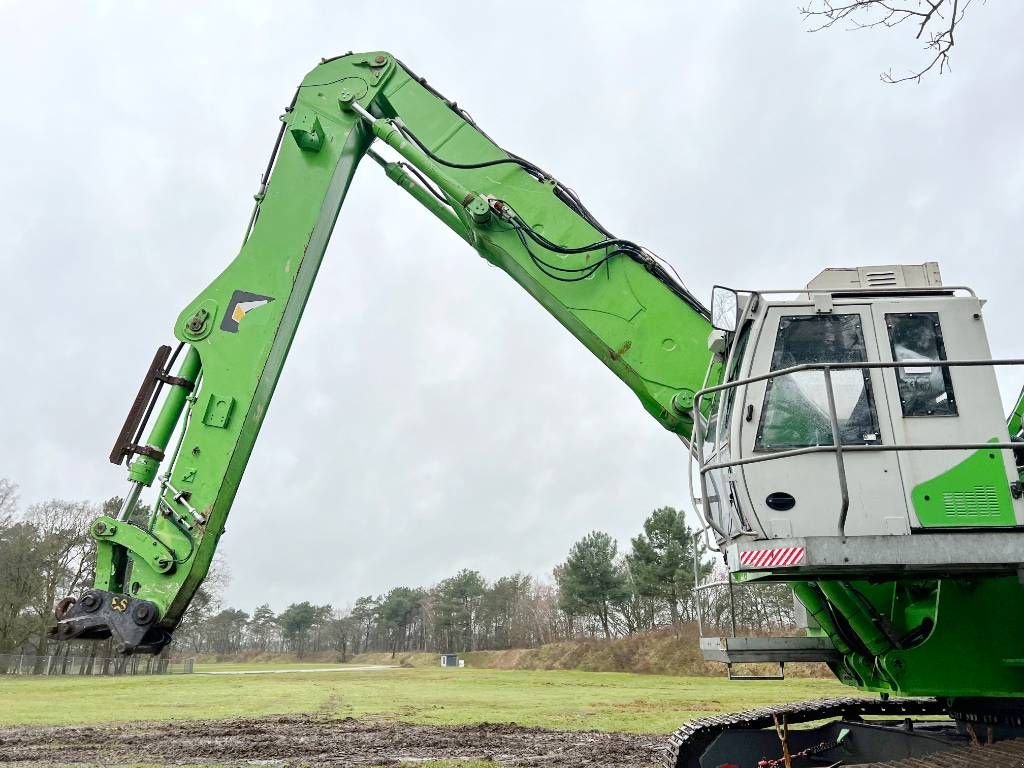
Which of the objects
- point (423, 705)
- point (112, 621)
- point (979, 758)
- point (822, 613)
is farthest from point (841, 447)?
point (423, 705)

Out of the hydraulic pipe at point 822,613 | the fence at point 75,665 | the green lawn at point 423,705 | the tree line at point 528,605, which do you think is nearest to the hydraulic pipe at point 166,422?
the hydraulic pipe at point 822,613

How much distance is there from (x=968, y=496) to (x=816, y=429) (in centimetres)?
96

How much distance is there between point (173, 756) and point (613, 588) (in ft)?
145

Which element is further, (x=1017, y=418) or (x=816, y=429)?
(x=1017, y=418)

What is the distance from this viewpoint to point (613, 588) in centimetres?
5131

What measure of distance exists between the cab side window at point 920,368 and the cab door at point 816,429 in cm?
16

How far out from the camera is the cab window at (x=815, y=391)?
470 centimetres

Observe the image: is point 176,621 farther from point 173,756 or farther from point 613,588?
point 613,588

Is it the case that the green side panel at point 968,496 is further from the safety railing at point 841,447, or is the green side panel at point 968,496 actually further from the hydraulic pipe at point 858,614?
the hydraulic pipe at point 858,614

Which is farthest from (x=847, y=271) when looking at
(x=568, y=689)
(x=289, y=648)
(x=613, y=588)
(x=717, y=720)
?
(x=289, y=648)

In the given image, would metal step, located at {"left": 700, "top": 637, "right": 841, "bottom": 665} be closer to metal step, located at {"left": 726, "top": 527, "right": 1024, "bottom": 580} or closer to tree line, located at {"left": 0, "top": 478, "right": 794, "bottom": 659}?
metal step, located at {"left": 726, "top": 527, "right": 1024, "bottom": 580}

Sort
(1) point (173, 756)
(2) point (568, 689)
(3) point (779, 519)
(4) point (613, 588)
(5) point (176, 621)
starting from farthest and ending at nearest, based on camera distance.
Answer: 1. (4) point (613, 588)
2. (2) point (568, 689)
3. (1) point (173, 756)
4. (5) point (176, 621)
5. (3) point (779, 519)

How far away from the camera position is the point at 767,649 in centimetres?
565

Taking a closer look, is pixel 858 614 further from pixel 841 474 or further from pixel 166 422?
pixel 166 422
